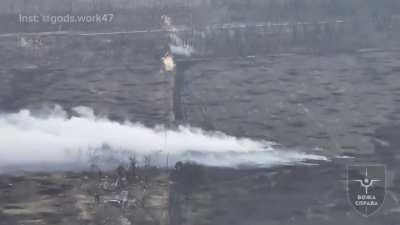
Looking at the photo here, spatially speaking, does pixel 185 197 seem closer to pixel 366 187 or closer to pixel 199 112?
pixel 199 112

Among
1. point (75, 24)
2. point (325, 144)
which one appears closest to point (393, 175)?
point (325, 144)

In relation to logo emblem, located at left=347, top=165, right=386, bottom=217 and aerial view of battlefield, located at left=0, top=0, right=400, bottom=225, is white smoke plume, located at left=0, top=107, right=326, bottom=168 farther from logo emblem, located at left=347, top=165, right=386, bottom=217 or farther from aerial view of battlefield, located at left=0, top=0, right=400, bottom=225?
logo emblem, located at left=347, top=165, right=386, bottom=217

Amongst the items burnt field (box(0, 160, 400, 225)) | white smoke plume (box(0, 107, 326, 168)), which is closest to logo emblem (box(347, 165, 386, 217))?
burnt field (box(0, 160, 400, 225))

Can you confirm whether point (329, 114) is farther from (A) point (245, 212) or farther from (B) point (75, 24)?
(B) point (75, 24)

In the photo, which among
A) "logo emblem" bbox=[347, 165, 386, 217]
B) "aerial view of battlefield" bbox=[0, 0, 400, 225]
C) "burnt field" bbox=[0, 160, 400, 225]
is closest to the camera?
"burnt field" bbox=[0, 160, 400, 225]

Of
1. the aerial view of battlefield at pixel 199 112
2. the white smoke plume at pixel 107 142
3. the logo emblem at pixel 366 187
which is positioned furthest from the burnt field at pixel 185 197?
the white smoke plume at pixel 107 142

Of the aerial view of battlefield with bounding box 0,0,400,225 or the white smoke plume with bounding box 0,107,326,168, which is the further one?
the white smoke plume with bounding box 0,107,326,168
